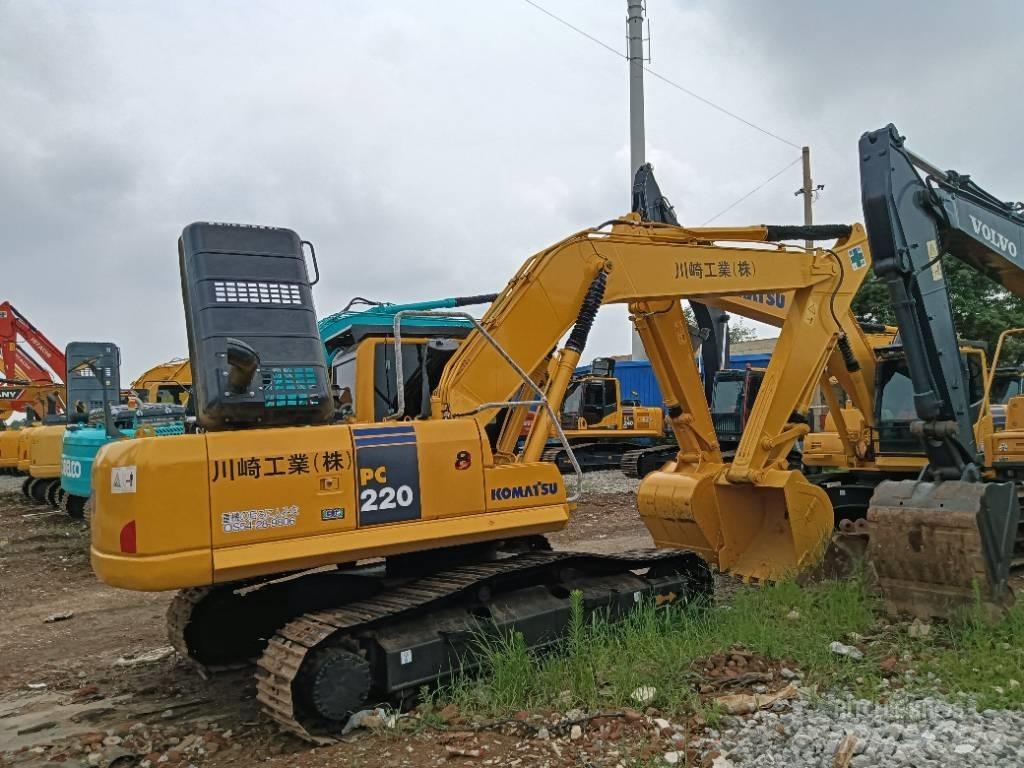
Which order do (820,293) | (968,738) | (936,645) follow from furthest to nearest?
(820,293)
(936,645)
(968,738)

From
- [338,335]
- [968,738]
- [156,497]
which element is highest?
[338,335]

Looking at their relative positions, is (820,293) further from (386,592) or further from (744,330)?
(744,330)

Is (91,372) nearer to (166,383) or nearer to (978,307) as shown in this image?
(166,383)

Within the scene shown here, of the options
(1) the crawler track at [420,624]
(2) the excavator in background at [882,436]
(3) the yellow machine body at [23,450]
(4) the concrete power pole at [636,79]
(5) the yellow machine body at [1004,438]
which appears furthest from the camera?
(4) the concrete power pole at [636,79]

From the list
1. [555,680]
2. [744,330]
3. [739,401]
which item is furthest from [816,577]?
[744,330]

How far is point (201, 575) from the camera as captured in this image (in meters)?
4.48

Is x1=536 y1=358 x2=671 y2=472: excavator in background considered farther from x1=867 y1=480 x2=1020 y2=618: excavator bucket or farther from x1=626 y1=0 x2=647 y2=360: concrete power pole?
x1=867 y1=480 x2=1020 y2=618: excavator bucket

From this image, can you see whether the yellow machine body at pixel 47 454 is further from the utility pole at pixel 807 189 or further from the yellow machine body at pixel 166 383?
the utility pole at pixel 807 189

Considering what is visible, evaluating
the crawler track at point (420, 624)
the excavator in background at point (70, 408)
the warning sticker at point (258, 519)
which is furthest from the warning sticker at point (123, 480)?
the excavator in background at point (70, 408)

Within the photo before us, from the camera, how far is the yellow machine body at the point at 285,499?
4.43 metres

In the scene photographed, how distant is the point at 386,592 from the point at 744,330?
6145cm

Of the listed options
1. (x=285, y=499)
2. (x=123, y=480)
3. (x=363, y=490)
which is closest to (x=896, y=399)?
(x=363, y=490)

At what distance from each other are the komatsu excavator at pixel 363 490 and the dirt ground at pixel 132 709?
1.01 ft

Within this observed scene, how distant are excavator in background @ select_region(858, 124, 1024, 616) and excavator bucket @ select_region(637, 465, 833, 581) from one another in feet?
3.14
